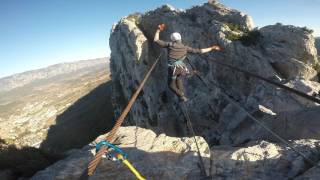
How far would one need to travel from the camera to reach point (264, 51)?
30844mm

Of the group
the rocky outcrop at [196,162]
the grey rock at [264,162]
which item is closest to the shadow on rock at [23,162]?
the rocky outcrop at [196,162]

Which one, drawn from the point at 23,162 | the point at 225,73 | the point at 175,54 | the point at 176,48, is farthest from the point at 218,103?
the point at 23,162

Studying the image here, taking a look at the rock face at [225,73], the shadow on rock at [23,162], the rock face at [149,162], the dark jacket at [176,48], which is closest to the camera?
the rock face at [149,162]

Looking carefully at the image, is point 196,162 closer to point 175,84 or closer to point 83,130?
point 175,84

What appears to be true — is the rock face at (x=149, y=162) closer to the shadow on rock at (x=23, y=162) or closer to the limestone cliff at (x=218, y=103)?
the limestone cliff at (x=218, y=103)

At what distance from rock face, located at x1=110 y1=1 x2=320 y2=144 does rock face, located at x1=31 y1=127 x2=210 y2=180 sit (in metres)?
6.21

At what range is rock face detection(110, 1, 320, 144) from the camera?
76.1 feet

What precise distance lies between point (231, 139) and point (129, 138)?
11468 millimetres

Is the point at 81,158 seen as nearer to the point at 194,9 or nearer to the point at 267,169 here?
the point at 267,169

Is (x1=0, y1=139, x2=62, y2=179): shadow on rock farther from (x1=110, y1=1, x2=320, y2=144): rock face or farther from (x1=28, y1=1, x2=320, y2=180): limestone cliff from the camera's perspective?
(x1=110, y1=1, x2=320, y2=144): rock face

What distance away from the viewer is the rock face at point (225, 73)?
23188 millimetres

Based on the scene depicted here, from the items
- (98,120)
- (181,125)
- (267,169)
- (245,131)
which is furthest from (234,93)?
(98,120)

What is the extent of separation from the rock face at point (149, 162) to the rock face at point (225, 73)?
6206mm

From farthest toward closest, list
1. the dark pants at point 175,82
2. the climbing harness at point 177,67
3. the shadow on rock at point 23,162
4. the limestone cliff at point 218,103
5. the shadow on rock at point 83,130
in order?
the shadow on rock at point 83,130 → the dark pants at point 175,82 → the climbing harness at point 177,67 → the shadow on rock at point 23,162 → the limestone cliff at point 218,103
